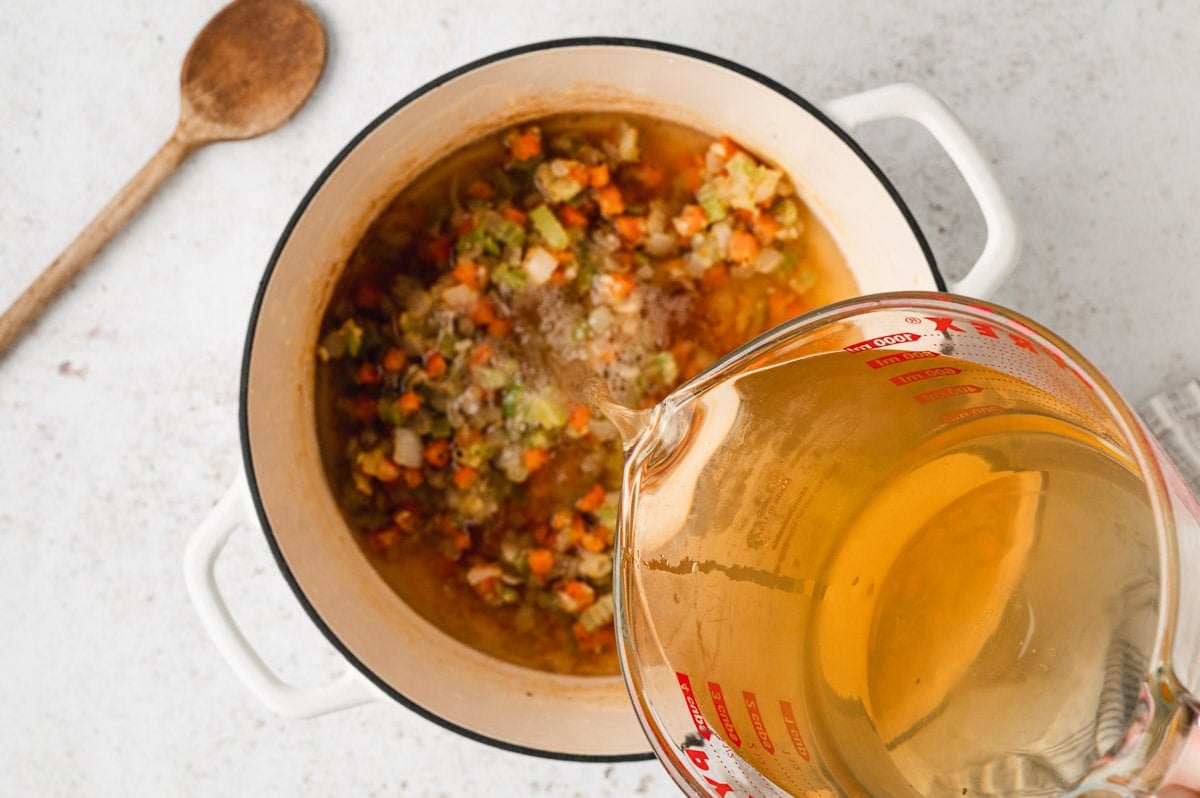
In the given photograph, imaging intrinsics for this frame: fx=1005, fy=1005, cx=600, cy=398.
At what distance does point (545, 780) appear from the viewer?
125 centimetres

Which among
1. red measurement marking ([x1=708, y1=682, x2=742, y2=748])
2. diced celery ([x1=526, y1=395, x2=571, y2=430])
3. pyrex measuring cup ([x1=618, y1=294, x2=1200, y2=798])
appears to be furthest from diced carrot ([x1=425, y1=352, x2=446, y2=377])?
red measurement marking ([x1=708, y1=682, x2=742, y2=748])

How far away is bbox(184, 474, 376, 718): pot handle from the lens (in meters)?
1.06

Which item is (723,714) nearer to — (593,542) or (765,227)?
(593,542)

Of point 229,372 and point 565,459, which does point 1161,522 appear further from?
point 229,372

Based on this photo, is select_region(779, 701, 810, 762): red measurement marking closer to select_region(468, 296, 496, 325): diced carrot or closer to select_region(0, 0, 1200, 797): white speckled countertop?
select_region(0, 0, 1200, 797): white speckled countertop

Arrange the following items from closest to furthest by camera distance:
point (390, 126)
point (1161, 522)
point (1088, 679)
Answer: point (1161, 522) < point (1088, 679) < point (390, 126)

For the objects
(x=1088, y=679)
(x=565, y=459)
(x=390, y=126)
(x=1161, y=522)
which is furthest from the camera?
(x=565, y=459)

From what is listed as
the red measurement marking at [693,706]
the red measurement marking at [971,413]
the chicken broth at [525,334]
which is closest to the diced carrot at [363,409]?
the chicken broth at [525,334]

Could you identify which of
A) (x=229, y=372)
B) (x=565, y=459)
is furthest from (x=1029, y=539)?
(x=229, y=372)

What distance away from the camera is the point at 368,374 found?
47.8 inches

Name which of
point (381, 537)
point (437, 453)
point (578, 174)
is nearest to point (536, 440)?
point (437, 453)

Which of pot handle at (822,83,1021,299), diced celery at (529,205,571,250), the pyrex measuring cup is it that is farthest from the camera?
diced celery at (529,205,571,250)

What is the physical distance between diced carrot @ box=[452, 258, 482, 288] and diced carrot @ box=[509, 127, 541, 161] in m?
0.15

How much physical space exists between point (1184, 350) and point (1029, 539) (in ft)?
1.96
